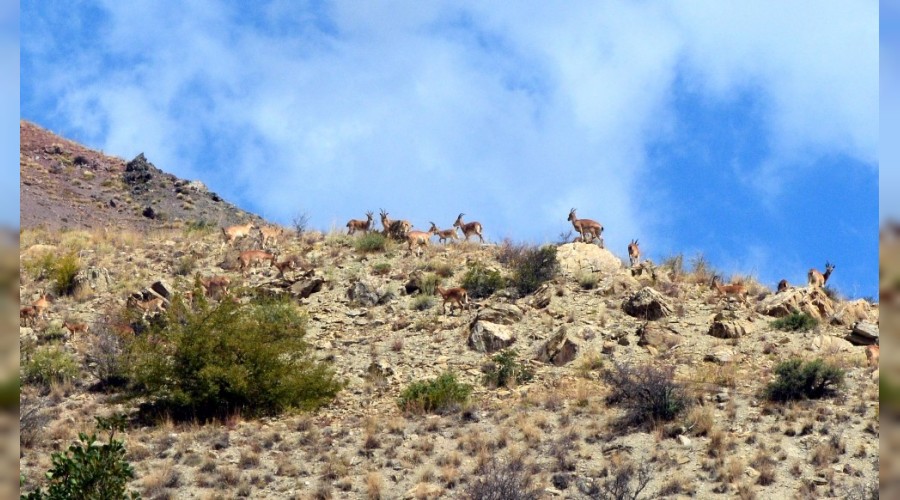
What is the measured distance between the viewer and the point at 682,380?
1062 inches

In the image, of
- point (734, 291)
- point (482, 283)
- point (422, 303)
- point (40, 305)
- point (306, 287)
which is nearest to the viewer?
point (734, 291)

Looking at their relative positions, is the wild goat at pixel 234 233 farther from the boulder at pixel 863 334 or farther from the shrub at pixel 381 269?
the boulder at pixel 863 334

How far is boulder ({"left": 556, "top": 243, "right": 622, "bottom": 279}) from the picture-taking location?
3653 cm

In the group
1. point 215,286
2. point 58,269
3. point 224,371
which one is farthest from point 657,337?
point 58,269

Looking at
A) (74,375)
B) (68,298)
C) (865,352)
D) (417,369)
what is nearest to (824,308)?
(865,352)

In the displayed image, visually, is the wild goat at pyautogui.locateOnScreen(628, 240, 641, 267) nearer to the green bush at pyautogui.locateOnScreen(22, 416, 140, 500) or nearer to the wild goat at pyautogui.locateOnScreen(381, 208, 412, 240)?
the wild goat at pyautogui.locateOnScreen(381, 208, 412, 240)

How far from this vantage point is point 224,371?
26.3m

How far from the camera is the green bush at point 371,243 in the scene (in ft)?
133

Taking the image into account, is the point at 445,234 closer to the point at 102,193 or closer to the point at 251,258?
the point at 251,258

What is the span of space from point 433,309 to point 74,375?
38.2 feet

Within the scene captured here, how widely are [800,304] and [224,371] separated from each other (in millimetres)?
18434

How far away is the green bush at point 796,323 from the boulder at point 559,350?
6.49 meters

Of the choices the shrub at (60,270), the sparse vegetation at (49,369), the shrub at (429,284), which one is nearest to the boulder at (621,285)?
the shrub at (429,284)

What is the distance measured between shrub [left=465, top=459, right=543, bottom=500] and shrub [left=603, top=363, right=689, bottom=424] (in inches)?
159
